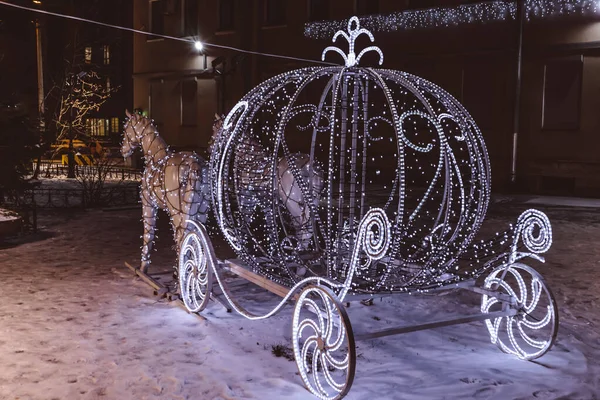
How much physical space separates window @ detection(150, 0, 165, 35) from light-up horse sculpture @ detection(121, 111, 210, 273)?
20716 millimetres

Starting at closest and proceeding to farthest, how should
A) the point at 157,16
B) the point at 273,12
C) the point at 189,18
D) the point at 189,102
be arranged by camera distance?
the point at 273,12
the point at 189,102
the point at 189,18
the point at 157,16

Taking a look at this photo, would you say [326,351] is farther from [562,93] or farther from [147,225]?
[562,93]

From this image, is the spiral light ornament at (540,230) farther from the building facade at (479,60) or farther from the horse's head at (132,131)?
the building facade at (479,60)

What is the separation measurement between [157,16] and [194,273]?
75.9 feet

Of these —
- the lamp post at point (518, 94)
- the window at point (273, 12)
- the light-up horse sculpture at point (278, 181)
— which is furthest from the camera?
the window at point (273, 12)

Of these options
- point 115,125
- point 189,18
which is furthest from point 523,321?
point 115,125

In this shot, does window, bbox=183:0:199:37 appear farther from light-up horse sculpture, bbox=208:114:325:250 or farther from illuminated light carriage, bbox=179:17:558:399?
illuminated light carriage, bbox=179:17:558:399

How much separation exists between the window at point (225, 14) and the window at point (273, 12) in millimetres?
1759

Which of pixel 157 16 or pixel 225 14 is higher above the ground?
pixel 157 16

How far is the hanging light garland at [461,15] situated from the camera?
682 inches

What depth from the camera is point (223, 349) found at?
17.7 ft

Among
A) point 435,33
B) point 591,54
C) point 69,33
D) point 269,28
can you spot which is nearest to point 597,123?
Result: point 591,54

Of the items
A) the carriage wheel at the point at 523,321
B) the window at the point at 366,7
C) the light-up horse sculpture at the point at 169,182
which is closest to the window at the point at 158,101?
the window at the point at 366,7

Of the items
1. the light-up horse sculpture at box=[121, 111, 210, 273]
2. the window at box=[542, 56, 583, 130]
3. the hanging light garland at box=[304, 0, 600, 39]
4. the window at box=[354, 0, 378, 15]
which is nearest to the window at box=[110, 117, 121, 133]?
the hanging light garland at box=[304, 0, 600, 39]
